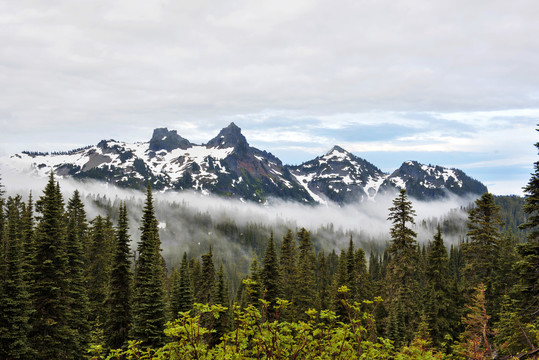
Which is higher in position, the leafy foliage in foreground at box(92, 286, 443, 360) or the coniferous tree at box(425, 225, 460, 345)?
the leafy foliage in foreground at box(92, 286, 443, 360)

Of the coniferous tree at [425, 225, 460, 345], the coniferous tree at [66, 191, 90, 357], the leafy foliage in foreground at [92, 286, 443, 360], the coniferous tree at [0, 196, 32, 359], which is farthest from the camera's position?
the coniferous tree at [425, 225, 460, 345]

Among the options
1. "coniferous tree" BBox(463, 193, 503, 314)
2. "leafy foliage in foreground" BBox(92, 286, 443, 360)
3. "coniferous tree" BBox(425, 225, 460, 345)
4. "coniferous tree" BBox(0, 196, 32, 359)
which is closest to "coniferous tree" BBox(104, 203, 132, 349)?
"coniferous tree" BBox(0, 196, 32, 359)

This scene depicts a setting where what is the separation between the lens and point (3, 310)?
2127cm

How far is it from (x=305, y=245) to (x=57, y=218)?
3166cm

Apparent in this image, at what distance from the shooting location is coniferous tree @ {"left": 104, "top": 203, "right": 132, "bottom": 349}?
2880cm

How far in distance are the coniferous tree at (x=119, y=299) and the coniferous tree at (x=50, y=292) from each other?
4.33 meters

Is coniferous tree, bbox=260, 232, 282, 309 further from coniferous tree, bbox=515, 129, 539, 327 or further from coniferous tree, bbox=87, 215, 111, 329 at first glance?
coniferous tree, bbox=515, 129, 539, 327

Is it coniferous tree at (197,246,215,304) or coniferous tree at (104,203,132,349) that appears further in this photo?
coniferous tree at (197,246,215,304)

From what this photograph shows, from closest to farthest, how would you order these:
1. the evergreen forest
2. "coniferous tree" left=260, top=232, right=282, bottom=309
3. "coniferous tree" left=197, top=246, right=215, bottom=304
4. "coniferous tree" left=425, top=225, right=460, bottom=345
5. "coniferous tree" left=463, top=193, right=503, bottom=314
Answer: the evergreen forest < "coniferous tree" left=463, top=193, right=503, bottom=314 < "coniferous tree" left=425, top=225, right=460, bottom=345 < "coniferous tree" left=260, top=232, right=282, bottom=309 < "coniferous tree" left=197, top=246, right=215, bottom=304

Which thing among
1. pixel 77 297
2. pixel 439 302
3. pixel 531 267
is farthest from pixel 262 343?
pixel 439 302

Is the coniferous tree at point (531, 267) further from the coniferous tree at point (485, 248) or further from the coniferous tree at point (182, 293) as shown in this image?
the coniferous tree at point (182, 293)

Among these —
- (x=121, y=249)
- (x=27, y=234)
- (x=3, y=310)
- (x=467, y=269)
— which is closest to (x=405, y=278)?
(x=467, y=269)

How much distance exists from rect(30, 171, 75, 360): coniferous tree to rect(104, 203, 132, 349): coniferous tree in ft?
14.2

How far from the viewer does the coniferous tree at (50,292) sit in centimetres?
2325
